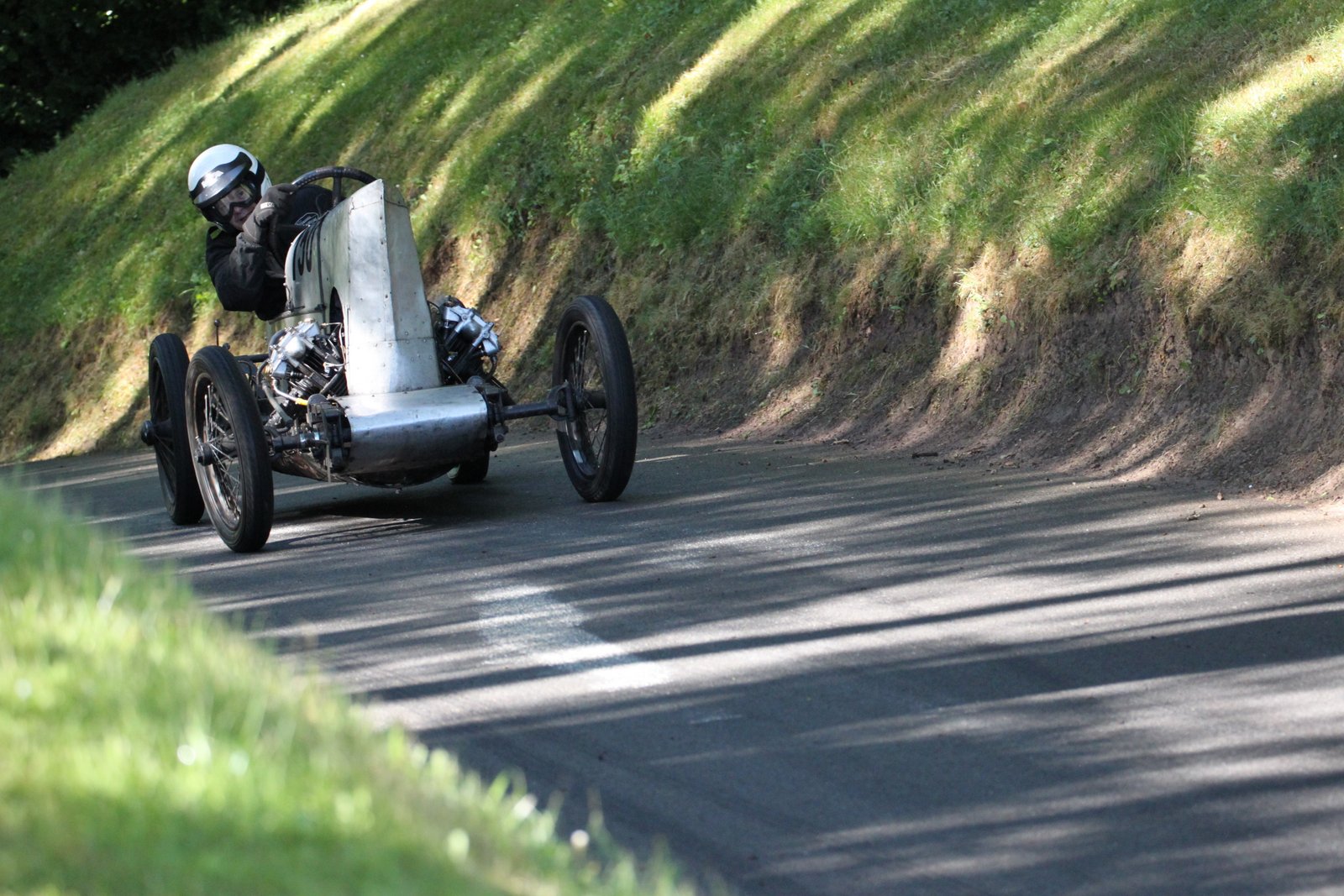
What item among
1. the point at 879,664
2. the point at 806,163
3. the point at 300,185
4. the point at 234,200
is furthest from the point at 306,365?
the point at 806,163

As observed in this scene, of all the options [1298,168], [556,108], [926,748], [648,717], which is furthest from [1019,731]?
[556,108]

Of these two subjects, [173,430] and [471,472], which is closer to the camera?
[173,430]

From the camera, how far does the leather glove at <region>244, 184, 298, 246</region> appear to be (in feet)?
32.4

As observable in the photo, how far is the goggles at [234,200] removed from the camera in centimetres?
1006

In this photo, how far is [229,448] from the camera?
8.90m

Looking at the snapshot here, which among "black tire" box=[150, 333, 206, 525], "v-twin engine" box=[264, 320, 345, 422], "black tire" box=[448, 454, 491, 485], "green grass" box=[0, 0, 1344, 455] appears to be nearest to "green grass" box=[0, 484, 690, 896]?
"v-twin engine" box=[264, 320, 345, 422]

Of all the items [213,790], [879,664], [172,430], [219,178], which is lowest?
[879,664]

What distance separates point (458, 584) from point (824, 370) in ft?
18.8

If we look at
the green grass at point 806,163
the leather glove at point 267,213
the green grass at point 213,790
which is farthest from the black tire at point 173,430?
the green grass at point 213,790

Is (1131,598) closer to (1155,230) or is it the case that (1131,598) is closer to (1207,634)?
(1207,634)

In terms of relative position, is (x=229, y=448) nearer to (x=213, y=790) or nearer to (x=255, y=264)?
(x=255, y=264)

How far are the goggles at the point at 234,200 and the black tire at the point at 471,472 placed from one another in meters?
2.08

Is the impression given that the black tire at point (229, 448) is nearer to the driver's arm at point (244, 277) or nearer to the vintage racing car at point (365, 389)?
the vintage racing car at point (365, 389)

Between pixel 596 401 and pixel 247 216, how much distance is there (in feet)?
8.59
